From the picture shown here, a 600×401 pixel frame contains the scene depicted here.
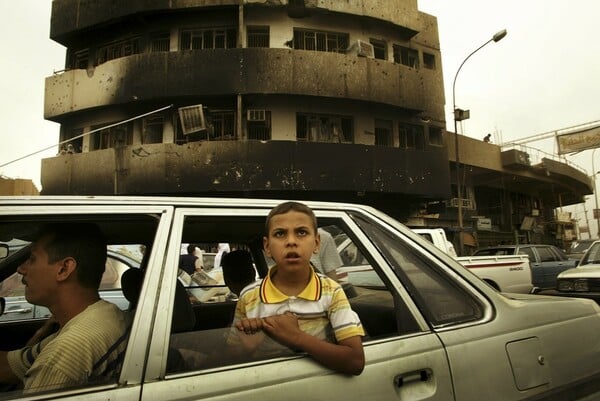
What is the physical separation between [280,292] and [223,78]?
14.7 metres

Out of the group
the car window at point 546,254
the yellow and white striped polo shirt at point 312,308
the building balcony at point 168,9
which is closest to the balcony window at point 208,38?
the building balcony at point 168,9

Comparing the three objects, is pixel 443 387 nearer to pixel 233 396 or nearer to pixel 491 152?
pixel 233 396

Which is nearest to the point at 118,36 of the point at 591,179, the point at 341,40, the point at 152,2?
the point at 152,2

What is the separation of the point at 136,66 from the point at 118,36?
9.52 ft

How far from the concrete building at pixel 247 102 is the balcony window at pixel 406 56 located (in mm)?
A: 202

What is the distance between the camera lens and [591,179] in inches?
1291

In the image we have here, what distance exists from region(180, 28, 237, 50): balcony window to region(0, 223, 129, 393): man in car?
16475 mm

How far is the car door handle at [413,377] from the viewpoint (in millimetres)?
1354

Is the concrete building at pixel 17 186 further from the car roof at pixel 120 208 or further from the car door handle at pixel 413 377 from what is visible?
the car door handle at pixel 413 377

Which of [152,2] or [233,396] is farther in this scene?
[152,2]

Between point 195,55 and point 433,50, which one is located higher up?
point 433,50

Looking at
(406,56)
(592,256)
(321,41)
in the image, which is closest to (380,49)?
(406,56)

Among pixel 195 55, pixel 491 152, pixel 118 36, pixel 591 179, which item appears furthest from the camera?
pixel 591 179

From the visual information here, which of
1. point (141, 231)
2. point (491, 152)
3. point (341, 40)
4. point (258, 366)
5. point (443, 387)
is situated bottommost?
point (443, 387)
